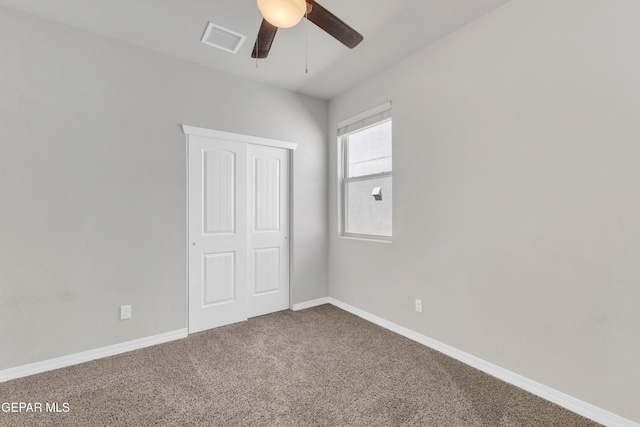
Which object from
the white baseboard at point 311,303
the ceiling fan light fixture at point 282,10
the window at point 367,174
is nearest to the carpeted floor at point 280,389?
the white baseboard at point 311,303

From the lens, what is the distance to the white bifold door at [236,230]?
2979 mm

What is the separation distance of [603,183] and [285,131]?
2.91 m

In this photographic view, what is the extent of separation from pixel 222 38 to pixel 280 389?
2828 millimetres

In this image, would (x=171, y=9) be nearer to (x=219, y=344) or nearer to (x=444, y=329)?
(x=219, y=344)

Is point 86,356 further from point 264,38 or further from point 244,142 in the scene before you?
point 264,38

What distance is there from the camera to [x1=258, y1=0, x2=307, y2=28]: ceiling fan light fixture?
1360 millimetres

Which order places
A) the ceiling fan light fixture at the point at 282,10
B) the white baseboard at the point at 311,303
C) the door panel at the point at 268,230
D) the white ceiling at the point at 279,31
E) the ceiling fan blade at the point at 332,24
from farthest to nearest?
the white baseboard at the point at 311,303
the door panel at the point at 268,230
the white ceiling at the point at 279,31
the ceiling fan blade at the point at 332,24
the ceiling fan light fixture at the point at 282,10

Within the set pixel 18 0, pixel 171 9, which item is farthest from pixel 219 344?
pixel 18 0

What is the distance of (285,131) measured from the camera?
3562mm

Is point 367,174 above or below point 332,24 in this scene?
below

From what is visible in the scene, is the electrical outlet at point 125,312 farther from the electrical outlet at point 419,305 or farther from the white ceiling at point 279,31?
the electrical outlet at point 419,305

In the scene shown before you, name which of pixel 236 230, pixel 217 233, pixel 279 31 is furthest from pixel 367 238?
pixel 279 31

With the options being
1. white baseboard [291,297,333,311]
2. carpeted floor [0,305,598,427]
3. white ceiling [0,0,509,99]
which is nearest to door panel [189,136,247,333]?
carpeted floor [0,305,598,427]

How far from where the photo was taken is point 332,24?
1701 millimetres
